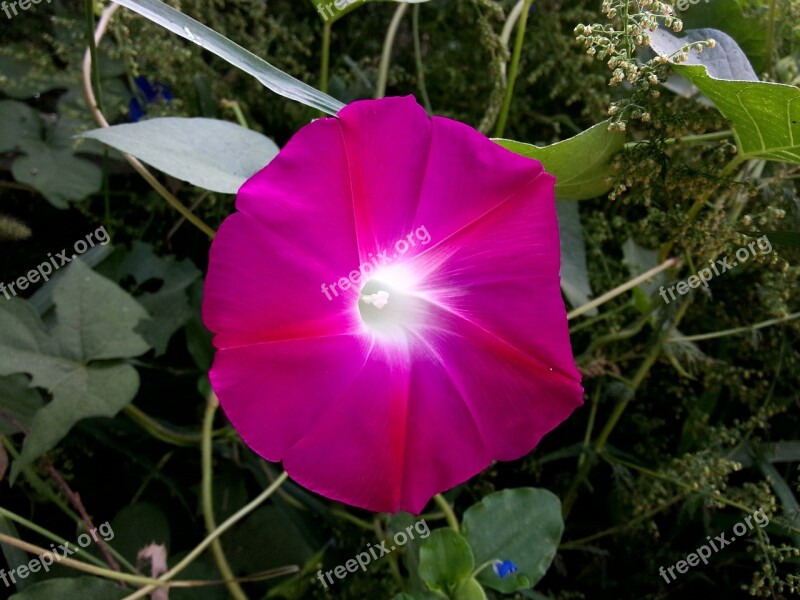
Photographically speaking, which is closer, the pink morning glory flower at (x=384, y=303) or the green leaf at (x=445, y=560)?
the pink morning glory flower at (x=384, y=303)

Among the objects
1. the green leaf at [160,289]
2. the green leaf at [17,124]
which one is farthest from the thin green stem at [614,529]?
the green leaf at [17,124]

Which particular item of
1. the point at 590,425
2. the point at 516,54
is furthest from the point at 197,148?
the point at 590,425

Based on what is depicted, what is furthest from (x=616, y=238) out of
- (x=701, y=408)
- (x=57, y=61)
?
(x=57, y=61)

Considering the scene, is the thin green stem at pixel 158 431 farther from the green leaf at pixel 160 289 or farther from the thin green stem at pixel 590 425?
the thin green stem at pixel 590 425

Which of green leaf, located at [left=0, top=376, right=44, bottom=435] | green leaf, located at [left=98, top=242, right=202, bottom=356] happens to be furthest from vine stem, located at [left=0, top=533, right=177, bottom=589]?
green leaf, located at [left=98, top=242, right=202, bottom=356]

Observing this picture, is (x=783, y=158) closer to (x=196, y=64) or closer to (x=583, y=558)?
(x=583, y=558)

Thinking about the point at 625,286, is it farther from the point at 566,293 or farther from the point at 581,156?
the point at 581,156
